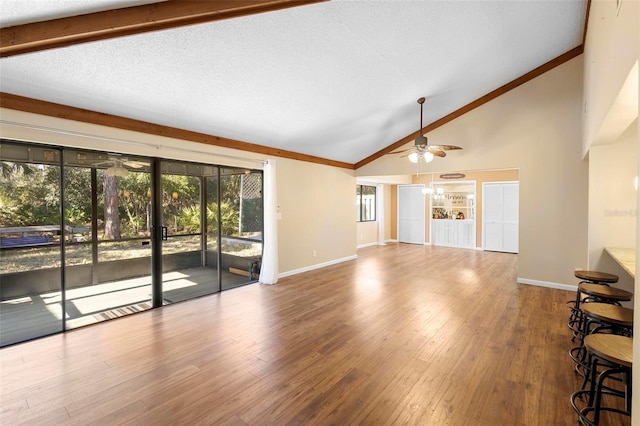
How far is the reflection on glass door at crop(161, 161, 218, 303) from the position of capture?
14.7 feet

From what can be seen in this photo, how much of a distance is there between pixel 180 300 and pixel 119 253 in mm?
1214

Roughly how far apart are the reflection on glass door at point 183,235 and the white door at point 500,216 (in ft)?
26.0

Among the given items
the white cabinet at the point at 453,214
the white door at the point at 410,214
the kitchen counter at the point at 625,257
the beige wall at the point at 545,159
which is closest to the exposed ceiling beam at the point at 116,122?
the beige wall at the point at 545,159

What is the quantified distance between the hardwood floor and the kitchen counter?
3.34 ft

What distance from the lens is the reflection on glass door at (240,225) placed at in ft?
17.1

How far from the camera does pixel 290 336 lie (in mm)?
3363

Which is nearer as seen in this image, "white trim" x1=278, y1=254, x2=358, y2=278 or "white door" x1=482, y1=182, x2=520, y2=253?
"white trim" x1=278, y1=254, x2=358, y2=278

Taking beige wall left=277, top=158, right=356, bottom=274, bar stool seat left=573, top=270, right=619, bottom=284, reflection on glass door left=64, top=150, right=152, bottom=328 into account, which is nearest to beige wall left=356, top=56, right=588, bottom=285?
bar stool seat left=573, top=270, right=619, bottom=284

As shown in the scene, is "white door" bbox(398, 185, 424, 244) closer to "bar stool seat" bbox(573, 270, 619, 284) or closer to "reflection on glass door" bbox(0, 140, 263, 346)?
"reflection on glass door" bbox(0, 140, 263, 346)

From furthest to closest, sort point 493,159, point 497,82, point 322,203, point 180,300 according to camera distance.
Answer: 1. point 322,203
2. point 493,159
3. point 497,82
4. point 180,300

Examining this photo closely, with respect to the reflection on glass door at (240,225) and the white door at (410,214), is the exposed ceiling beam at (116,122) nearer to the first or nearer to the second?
the reflection on glass door at (240,225)

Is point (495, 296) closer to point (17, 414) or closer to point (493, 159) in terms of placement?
point (493, 159)

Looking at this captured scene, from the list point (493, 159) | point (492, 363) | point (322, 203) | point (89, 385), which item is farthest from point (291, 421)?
point (493, 159)

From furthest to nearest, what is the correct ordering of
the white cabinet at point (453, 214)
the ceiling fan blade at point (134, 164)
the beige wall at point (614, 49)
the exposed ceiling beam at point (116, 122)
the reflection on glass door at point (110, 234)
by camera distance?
the white cabinet at point (453, 214) → the ceiling fan blade at point (134, 164) → the reflection on glass door at point (110, 234) → the exposed ceiling beam at point (116, 122) → the beige wall at point (614, 49)
